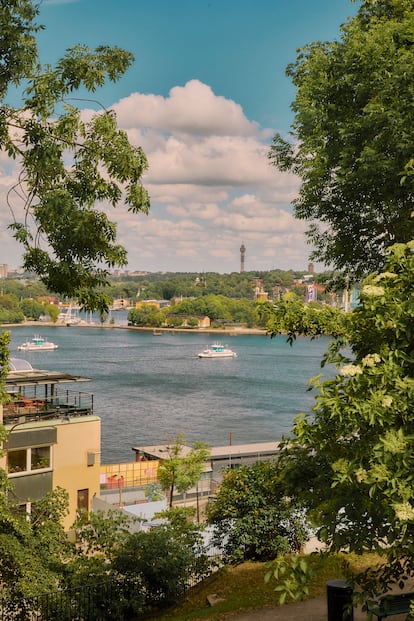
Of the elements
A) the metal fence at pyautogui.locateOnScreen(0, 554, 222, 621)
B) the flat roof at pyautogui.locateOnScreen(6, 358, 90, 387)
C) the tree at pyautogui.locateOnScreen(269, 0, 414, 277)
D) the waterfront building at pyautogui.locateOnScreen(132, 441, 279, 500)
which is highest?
the tree at pyautogui.locateOnScreen(269, 0, 414, 277)

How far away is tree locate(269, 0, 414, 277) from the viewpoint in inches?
349

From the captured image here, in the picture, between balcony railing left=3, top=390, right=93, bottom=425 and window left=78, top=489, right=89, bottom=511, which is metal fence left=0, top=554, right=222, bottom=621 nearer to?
balcony railing left=3, top=390, right=93, bottom=425

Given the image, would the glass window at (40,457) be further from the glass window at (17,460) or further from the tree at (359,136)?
the tree at (359,136)

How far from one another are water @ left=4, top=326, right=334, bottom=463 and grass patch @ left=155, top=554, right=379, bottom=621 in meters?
26.5

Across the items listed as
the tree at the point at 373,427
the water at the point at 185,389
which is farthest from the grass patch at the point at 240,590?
the water at the point at 185,389

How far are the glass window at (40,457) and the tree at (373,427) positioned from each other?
13.7m

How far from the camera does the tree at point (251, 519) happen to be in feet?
37.9

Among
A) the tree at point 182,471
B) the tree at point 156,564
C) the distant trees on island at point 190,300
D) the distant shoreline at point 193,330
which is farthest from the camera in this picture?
the distant trees on island at point 190,300

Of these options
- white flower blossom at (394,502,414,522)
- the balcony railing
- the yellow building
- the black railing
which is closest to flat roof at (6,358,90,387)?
the yellow building

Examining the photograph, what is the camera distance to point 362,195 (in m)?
10.0

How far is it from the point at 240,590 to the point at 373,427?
21.7ft

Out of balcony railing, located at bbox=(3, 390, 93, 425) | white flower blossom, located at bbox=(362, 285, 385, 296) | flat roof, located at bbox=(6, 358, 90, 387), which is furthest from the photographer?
flat roof, located at bbox=(6, 358, 90, 387)

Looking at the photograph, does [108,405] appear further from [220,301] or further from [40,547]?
[220,301]

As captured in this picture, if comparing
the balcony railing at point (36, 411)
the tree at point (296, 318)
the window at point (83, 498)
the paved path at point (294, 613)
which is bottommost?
the window at point (83, 498)
